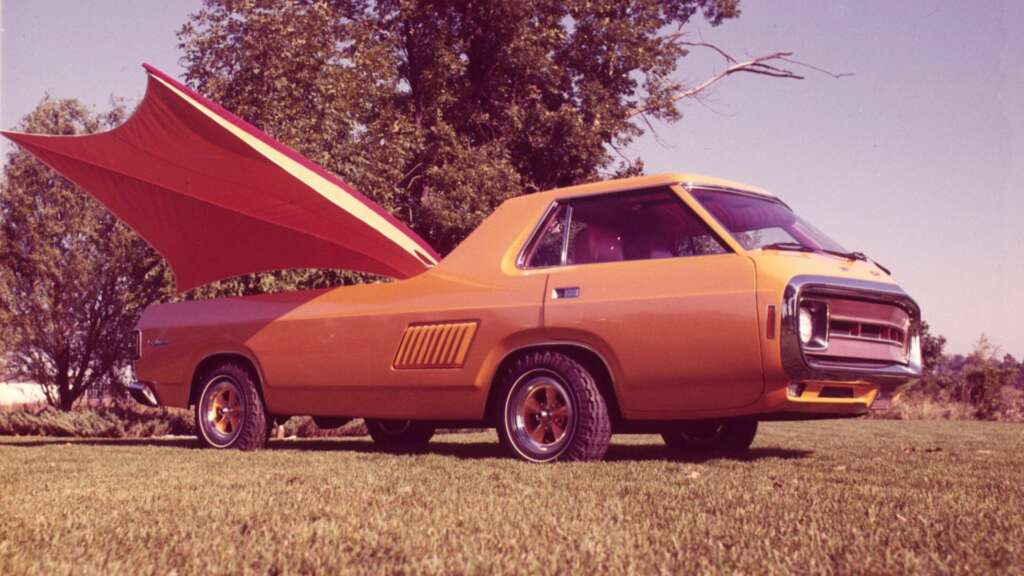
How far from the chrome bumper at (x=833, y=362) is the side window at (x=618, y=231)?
907mm

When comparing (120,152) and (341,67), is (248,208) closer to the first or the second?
(120,152)

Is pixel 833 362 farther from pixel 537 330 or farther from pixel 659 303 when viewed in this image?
pixel 537 330

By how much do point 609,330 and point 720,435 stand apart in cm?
219

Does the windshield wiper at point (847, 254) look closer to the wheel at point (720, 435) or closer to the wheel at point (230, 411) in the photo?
the wheel at point (720, 435)

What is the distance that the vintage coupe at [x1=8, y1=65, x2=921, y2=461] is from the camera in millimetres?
5434

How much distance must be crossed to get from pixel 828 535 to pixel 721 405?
2275 millimetres

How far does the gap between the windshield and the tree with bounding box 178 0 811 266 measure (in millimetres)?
10784

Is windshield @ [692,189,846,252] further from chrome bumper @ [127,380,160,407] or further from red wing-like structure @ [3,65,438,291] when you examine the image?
chrome bumper @ [127,380,160,407]

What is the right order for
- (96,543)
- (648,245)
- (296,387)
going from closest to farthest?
(96,543) < (648,245) < (296,387)

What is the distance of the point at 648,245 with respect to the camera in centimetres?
622

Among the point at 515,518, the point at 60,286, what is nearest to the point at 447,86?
the point at 60,286

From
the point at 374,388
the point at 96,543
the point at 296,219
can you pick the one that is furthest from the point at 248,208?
the point at 96,543

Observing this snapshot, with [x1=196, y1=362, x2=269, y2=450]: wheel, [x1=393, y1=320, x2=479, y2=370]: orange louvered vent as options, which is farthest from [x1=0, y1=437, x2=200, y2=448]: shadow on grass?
[x1=393, y1=320, x2=479, y2=370]: orange louvered vent

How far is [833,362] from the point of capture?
5.39 m
